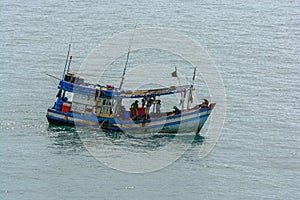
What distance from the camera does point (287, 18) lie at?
8188cm

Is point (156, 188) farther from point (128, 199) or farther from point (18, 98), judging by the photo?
point (18, 98)

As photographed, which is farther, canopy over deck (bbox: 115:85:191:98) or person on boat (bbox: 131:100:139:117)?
person on boat (bbox: 131:100:139:117)

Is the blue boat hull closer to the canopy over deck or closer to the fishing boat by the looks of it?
the fishing boat

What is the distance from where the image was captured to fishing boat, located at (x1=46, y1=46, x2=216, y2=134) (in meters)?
51.4

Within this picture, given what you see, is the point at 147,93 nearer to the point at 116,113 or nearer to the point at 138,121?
the point at 138,121

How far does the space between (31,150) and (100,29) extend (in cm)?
3248

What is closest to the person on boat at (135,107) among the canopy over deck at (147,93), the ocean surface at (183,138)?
the canopy over deck at (147,93)

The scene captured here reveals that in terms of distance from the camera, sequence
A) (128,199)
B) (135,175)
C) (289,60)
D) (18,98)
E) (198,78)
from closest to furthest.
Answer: (128,199)
(135,175)
(18,98)
(198,78)
(289,60)

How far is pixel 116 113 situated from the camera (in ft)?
170

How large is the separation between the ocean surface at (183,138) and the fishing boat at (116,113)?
1172 mm

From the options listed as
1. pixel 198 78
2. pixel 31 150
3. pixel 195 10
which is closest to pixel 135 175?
pixel 31 150

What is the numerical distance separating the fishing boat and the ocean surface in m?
1.17

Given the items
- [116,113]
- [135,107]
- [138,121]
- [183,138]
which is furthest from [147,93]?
[183,138]

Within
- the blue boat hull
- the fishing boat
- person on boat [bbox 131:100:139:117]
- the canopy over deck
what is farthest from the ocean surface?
the canopy over deck
